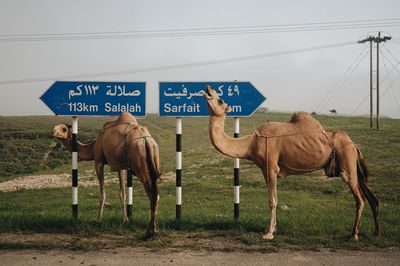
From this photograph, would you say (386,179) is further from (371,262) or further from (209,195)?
(371,262)

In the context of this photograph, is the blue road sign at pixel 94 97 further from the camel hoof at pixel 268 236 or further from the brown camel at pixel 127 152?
the camel hoof at pixel 268 236

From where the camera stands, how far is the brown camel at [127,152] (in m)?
7.45

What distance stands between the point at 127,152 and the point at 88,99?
1982 millimetres

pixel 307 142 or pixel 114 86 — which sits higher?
pixel 114 86

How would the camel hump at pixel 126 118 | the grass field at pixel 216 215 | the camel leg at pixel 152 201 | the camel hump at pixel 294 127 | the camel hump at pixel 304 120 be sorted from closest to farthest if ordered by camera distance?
the grass field at pixel 216 215 < the camel leg at pixel 152 201 < the camel hump at pixel 294 127 < the camel hump at pixel 304 120 < the camel hump at pixel 126 118

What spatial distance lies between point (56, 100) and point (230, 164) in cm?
1604

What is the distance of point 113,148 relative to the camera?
7965 millimetres

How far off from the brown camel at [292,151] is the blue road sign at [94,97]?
2.29 m

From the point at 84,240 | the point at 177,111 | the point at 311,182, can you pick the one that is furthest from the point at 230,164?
the point at 84,240

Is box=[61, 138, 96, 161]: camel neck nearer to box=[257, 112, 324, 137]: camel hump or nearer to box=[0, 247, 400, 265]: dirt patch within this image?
box=[0, 247, 400, 265]: dirt patch

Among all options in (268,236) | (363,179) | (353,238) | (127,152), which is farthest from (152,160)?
(363,179)

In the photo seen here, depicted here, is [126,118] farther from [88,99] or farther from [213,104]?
[213,104]

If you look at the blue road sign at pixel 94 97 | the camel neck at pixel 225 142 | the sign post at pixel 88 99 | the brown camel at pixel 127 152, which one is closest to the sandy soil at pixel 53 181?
the sign post at pixel 88 99

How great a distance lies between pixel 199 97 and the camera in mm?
8977
